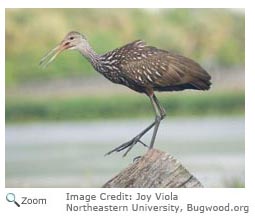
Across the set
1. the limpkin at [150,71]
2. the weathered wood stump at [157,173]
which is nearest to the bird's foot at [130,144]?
the limpkin at [150,71]

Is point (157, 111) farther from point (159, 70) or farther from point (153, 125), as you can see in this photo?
point (159, 70)

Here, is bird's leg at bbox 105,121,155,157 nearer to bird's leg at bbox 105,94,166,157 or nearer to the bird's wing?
bird's leg at bbox 105,94,166,157

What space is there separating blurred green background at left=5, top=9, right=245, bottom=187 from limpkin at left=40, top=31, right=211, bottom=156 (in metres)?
0.19

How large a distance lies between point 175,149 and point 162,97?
0.68 meters

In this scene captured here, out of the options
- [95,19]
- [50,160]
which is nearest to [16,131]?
[50,160]

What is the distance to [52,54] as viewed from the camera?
6488 millimetres

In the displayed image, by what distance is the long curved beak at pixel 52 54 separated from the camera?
634cm

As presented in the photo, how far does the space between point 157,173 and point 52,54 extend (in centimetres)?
126

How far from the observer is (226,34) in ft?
22.4
